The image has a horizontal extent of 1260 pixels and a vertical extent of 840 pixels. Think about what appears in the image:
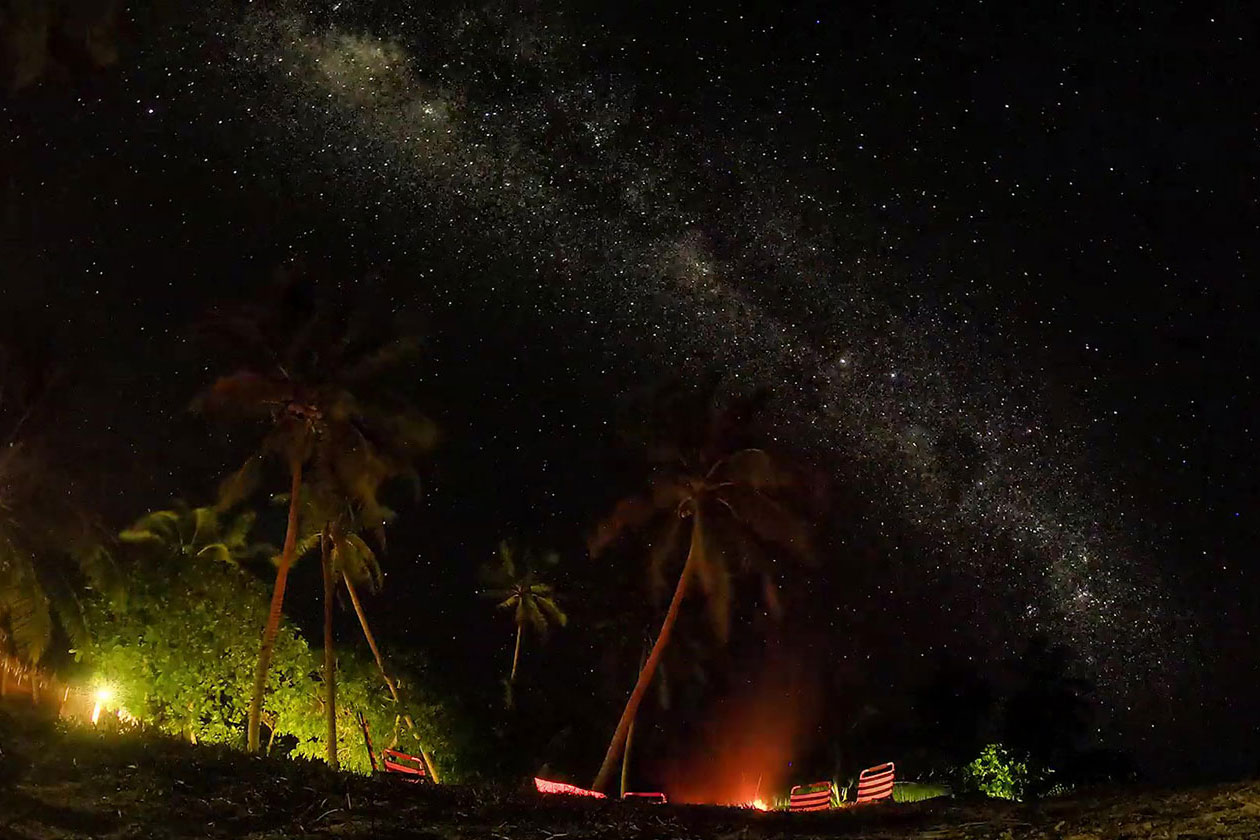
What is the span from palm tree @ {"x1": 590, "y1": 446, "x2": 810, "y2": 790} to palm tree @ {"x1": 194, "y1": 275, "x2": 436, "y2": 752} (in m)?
7.24

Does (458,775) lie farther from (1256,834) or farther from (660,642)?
(1256,834)

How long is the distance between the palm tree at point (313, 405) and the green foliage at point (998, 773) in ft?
78.4

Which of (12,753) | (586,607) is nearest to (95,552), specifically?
(12,753)

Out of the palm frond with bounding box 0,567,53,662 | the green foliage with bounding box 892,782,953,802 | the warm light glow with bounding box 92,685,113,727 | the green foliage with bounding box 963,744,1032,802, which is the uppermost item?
the warm light glow with bounding box 92,685,113,727

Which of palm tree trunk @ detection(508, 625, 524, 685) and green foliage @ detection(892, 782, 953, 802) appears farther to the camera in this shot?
palm tree trunk @ detection(508, 625, 524, 685)

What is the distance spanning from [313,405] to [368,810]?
669 inches

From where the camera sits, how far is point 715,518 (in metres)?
34.3

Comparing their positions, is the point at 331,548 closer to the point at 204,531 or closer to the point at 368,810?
the point at 204,531

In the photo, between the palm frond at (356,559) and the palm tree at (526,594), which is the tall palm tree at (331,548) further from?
the palm tree at (526,594)

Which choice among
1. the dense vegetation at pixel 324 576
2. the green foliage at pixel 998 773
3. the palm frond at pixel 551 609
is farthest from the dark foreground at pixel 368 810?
the palm frond at pixel 551 609

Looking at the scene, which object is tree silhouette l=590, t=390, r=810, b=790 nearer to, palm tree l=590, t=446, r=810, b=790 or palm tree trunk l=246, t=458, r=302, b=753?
palm tree l=590, t=446, r=810, b=790

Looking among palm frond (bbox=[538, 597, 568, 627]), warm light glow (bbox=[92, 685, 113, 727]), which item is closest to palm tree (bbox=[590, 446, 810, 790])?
warm light glow (bbox=[92, 685, 113, 727])

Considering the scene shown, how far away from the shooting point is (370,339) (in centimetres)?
3066

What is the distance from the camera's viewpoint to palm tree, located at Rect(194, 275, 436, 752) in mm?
29297
